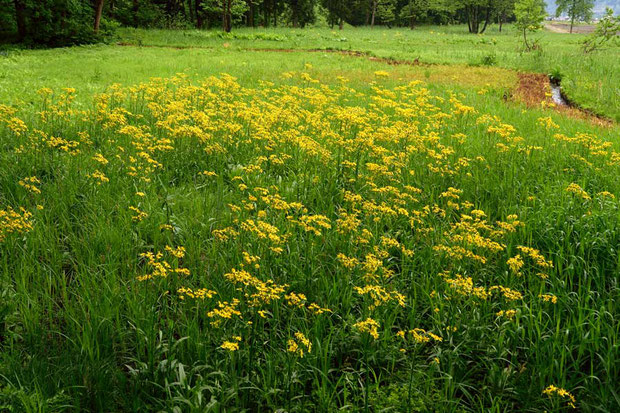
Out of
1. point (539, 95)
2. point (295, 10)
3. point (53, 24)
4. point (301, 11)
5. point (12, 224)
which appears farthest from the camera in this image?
point (301, 11)

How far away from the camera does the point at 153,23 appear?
41969 millimetres

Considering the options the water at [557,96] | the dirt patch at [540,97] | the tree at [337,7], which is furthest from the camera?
the tree at [337,7]

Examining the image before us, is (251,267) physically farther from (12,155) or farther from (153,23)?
(153,23)

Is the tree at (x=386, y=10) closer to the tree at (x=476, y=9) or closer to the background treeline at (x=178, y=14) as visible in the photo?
the background treeline at (x=178, y=14)

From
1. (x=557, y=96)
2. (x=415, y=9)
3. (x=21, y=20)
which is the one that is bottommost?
(x=557, y=96)

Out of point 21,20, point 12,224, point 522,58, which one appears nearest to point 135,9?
point 21,20

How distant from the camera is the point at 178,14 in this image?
4491 cm

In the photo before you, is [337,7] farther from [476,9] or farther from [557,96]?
[557,96]

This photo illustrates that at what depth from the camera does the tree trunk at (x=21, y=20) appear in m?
24.7

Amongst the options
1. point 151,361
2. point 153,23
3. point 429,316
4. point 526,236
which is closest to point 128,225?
point 151,361

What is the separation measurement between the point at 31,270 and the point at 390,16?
2772 inches

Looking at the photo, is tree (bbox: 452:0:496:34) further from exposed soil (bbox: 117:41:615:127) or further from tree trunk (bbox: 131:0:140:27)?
exposed soil (bbox: 117:41:615:127)

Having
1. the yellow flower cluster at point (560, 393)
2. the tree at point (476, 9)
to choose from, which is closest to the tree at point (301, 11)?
the tree at point (476, 9)

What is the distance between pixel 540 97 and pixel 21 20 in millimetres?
25212
